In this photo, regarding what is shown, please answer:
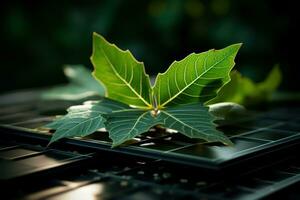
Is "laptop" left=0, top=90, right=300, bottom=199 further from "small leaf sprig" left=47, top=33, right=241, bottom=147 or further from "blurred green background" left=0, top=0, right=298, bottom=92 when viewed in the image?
"blurred green background" left=0, top=0, right=298, bottom=92

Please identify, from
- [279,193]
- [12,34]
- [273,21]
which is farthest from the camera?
[12,34]

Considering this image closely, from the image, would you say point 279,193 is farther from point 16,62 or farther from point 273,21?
point 16,62

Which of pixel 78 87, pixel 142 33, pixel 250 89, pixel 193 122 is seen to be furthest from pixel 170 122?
pixel 142 33

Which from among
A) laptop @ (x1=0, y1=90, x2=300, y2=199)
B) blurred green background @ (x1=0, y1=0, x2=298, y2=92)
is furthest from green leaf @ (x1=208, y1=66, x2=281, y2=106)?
blurred green background @ (x1=0, y1=0, x2=298, y2=92)

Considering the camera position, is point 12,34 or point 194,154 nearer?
point 194,154

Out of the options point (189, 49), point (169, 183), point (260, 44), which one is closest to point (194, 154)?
point (169, 183)

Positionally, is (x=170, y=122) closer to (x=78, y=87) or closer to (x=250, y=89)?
(x=250, y=89)

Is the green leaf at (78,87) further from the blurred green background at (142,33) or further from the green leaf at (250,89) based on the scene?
the blurred green background at (142,33)
